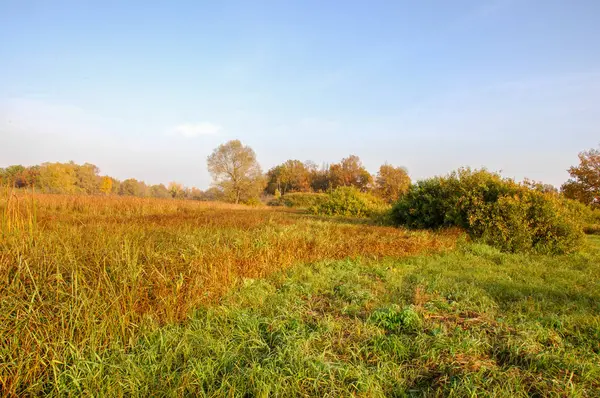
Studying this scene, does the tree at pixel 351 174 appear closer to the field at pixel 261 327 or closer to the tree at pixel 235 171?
the tree at pixel 235 171

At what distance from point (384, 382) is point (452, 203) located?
→ 8.94 metres

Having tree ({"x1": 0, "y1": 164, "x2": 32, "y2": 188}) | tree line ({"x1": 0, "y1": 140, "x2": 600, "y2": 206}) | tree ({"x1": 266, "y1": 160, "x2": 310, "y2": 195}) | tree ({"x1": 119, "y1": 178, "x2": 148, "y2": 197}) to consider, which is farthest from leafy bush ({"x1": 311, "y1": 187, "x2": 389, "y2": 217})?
tree ({"x1": 266, "y1": 160, "x2": 310, "y2": 195})

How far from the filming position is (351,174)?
46.2m

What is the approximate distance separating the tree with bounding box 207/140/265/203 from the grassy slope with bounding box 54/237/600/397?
34.5m

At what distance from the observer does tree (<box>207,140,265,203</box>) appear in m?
38.5

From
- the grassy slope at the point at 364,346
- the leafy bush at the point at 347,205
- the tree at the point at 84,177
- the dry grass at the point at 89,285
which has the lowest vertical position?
the grassy slope at the point at 364,346

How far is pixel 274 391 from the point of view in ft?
7.39

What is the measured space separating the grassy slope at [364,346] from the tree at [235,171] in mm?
34548

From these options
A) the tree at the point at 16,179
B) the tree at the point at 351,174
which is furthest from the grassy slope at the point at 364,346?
the tree at the point at 351,174

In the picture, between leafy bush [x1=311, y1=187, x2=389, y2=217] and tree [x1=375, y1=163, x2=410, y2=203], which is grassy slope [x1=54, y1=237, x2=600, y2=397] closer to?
leafy bush [x1=311, y1=187, x2=389, y2=217]

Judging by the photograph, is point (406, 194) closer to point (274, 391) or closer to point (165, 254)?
point (165, 254)

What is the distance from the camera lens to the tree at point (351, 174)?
4519 cm

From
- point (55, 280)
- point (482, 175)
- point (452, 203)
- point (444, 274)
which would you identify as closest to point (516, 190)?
point (482, 175)

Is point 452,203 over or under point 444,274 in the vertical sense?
over
